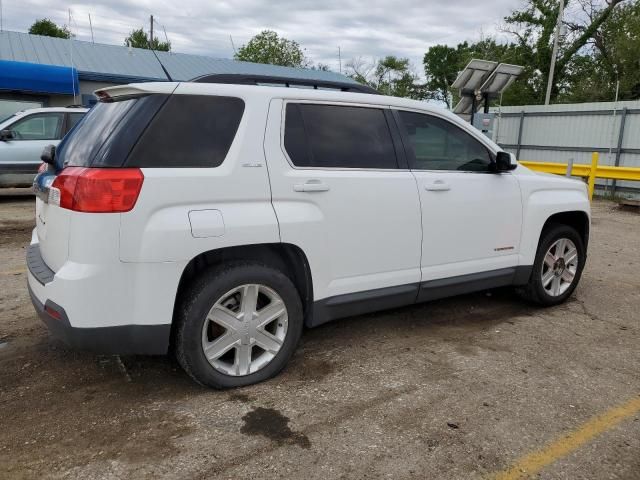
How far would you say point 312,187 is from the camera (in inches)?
132

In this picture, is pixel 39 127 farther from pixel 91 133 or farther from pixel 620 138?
pixel 620 138

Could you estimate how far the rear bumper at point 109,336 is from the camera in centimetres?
279

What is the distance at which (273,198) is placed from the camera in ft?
10.5

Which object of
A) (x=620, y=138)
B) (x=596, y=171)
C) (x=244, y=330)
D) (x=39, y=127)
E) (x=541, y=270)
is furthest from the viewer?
(x=620, y=138)

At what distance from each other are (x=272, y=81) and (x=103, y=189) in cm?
138

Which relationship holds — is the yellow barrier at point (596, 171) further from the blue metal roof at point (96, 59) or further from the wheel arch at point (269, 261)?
the wheel arch at point (269, 261)

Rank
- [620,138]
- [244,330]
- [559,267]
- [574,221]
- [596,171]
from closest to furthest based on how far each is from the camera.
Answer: [244,330] → [559,267] → [574,221] → [596,171] → [620,138]

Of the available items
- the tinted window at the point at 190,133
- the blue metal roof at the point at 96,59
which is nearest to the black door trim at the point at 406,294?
the tinted window at the point at 190,133

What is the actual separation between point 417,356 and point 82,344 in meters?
2.20

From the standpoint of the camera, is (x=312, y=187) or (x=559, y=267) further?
(x=559, y=267)

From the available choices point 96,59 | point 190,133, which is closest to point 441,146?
point 190,133

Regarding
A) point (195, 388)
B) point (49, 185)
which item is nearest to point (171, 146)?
point (49, 185)

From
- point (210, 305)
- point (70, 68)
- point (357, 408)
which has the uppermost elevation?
point (70, 68)

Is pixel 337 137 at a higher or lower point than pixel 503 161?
higher
